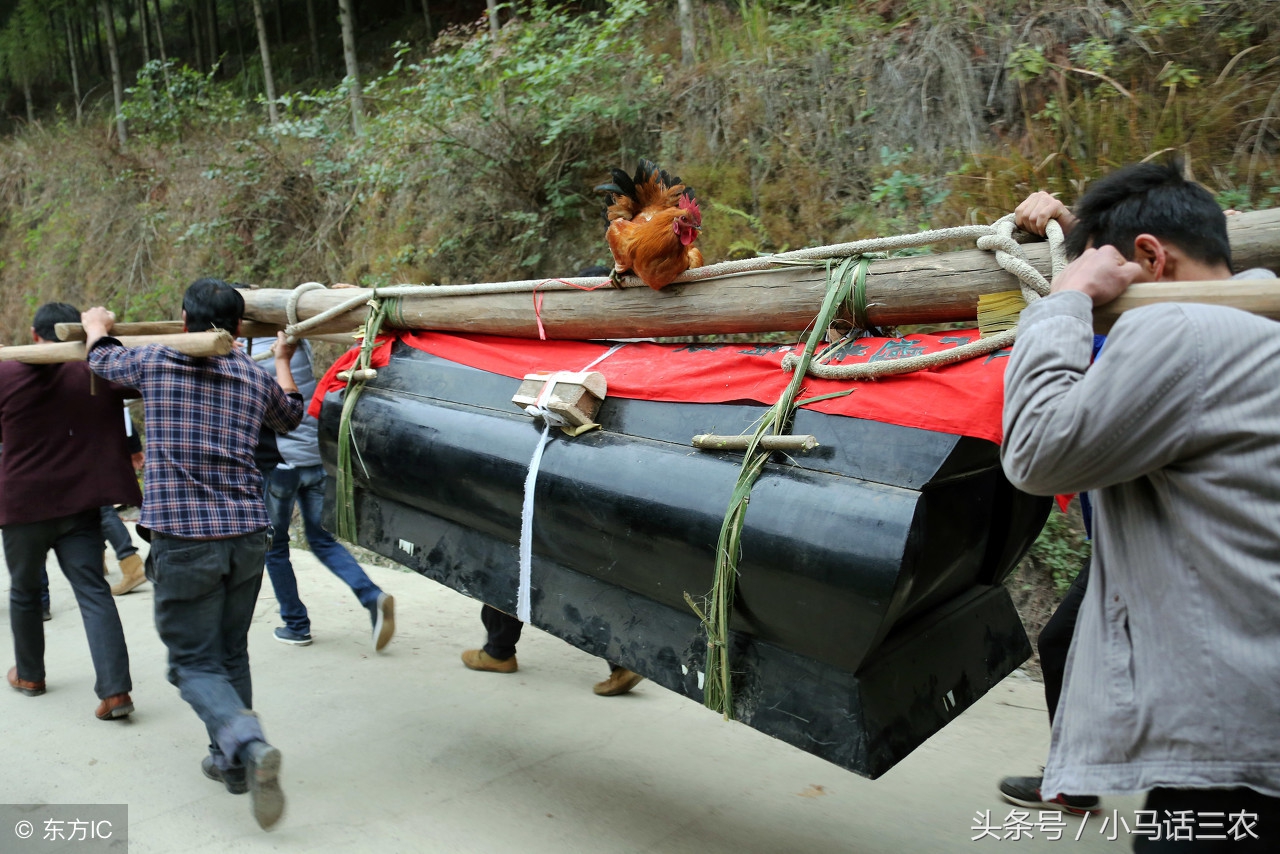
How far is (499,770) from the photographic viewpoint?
9.80 ft

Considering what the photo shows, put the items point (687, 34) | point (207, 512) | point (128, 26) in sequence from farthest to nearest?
1. point (128, 26)
2. point (687, 34)
3. point (207, 512)

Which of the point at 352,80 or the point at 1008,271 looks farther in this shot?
the point at 352,80

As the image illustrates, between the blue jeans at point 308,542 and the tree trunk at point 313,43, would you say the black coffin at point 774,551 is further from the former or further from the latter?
the tree trunk at point 313,43

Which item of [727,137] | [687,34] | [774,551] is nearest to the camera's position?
[774,551]

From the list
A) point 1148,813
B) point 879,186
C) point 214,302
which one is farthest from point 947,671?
point 879,186

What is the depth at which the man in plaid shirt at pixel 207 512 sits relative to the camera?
8.89 feet

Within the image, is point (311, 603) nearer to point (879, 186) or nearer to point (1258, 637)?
point (879, 186)

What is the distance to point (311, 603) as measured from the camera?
4.85m

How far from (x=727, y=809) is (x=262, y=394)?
2.13 metres

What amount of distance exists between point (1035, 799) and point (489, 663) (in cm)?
228

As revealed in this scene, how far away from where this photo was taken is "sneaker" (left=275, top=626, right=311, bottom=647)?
421 centimetres

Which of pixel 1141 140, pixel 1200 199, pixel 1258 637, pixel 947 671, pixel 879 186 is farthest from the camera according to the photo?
pixel 879 186

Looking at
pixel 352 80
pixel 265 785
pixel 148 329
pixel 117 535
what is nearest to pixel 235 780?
pixel 265 785

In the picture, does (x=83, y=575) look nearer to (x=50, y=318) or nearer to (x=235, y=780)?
Answer: (x=50, y=318)
